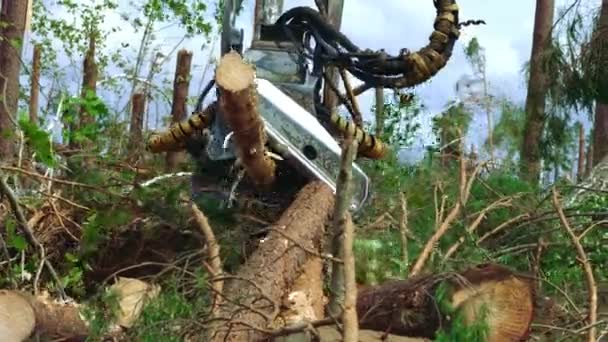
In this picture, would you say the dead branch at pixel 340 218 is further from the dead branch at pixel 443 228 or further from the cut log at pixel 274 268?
the dead branch at pixel 443 228

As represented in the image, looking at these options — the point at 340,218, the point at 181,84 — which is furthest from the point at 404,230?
the point at 181,84

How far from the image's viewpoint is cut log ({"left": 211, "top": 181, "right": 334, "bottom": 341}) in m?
Answer: 4.02

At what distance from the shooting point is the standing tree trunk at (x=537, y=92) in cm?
1197

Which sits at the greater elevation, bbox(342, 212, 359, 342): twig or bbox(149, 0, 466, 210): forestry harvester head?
bbox(149, 0, 466, 210): forestry harvester head

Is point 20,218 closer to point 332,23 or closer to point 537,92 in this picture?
point 332,23

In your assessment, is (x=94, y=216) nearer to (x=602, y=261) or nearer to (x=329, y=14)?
(x=329, y=14)

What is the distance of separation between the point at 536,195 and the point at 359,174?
122cm

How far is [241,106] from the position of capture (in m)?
4.73

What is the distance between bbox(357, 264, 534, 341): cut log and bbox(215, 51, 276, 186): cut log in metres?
0.94

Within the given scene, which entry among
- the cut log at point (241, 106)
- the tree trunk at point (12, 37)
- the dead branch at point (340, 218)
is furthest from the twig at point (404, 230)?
the tree trunk at point (12, 37)

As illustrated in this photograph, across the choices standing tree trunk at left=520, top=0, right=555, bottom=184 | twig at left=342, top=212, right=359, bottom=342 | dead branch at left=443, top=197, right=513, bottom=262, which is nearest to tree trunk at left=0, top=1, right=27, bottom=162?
standing tree trunk at left=520, top=0, right=555, bottom=184

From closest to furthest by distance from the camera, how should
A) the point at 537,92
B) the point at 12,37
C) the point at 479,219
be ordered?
the point at 479,219 → the point at 12,37 → the point at 537,92

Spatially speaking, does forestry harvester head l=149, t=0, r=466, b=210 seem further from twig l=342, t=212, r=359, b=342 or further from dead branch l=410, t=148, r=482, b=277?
twig l=342, t=212, r=359, b=342

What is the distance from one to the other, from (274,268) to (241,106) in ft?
2.12
